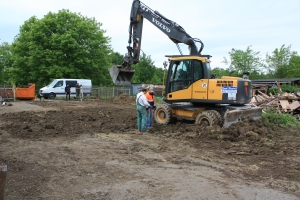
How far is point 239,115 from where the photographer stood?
10.8 meters

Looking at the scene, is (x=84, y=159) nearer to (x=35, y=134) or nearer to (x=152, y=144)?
(x=152, y=144)

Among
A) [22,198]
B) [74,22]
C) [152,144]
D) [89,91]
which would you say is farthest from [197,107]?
[74,22]

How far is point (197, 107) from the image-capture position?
11.7 meters

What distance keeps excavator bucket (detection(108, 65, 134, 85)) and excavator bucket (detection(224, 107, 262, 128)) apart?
541 centimetres

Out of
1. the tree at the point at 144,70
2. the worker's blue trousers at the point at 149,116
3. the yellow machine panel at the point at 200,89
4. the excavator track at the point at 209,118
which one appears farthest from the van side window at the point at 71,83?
the tree at the point at 144,70

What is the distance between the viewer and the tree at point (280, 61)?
52.9 meters

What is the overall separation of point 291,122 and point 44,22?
32.2 meters

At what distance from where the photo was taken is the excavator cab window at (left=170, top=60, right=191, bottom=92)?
37.6 feet

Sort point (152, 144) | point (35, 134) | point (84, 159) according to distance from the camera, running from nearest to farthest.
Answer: point (84, 159) → point (152, 144) → point (35, 134)

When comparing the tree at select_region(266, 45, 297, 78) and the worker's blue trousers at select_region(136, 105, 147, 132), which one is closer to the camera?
the worker's blue trousers at select_region(136, 105, 147, 132)

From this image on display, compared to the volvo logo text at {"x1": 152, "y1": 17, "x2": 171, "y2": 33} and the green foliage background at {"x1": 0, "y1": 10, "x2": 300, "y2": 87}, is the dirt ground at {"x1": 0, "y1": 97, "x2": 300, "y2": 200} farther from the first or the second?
the green foliage background at {"x1": 0, "y1": 10, "x2": 300, "y2": 87}

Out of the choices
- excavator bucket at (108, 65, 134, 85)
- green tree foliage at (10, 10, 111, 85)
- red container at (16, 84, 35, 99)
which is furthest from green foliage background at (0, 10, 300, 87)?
excavator bucket at (108, 65, 134, 85)

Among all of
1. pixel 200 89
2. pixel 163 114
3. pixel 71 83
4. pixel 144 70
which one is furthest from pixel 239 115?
pixel 144 70

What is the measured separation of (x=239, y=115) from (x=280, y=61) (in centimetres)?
4730
